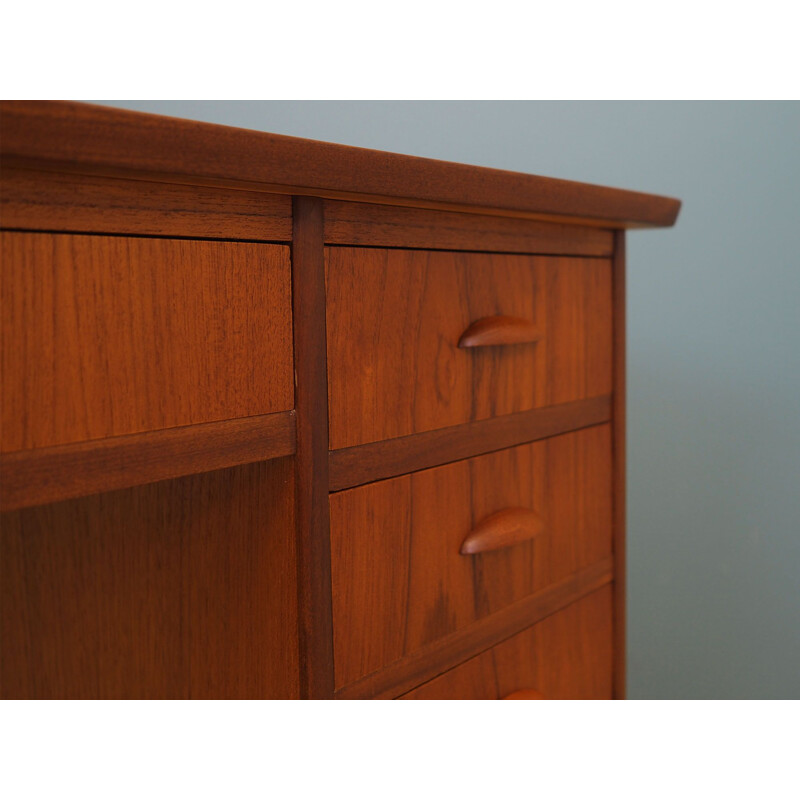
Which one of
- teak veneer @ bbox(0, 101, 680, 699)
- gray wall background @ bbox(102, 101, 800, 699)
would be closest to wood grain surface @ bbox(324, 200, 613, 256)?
teak veneer @ bbox(0, 101, 680, 699)

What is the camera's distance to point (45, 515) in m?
0.57

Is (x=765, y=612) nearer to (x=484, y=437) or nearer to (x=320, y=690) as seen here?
(x=484, y=437)

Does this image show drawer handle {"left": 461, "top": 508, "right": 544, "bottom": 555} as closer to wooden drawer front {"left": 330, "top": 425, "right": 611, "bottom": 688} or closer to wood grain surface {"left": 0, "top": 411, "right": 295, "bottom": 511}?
wooden drawer front {"left": 330, "top": 425, "right": 611, "bottom": 688}

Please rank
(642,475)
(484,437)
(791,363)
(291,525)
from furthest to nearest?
1. (642,475)
2. (791,363)
3. (484,437)
4. (291,525)

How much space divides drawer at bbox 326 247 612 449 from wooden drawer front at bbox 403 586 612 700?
0.72ft

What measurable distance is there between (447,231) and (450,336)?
3.3 inches

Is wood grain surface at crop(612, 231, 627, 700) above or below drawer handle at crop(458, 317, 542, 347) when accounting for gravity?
below

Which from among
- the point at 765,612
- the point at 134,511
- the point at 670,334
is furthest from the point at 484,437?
the point at 765,612

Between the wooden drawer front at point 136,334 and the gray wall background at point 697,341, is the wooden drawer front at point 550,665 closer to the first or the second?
the wooden drawer front at point 136,334

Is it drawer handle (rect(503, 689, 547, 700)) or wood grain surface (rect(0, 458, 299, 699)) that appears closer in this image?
wood grain surface (rect(0, 458, 299, 699))

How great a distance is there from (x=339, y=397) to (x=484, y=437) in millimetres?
193

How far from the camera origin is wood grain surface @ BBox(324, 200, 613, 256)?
1.90ft

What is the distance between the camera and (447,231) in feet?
2.20

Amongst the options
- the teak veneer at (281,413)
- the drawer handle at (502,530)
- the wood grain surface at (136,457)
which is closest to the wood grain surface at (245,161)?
the teak veneer at (281,413)
